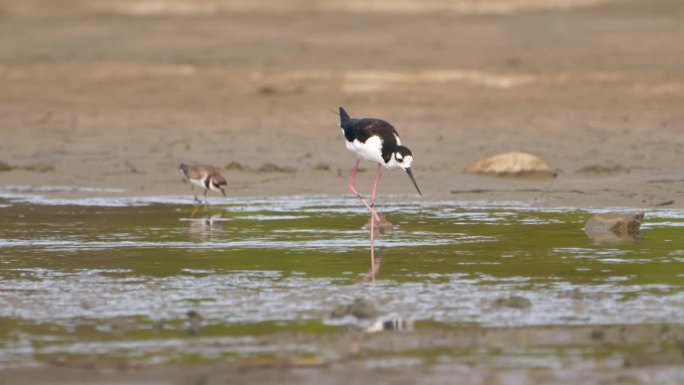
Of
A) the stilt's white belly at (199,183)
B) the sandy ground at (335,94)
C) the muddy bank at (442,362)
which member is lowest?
the muddy bank at (442,362)

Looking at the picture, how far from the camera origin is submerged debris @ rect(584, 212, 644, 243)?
9984 mm

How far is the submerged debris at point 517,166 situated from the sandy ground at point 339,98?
0.15 metres

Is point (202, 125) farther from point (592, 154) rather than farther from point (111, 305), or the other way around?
point (111, 305)

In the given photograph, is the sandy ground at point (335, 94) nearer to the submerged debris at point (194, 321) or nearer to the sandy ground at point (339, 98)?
the sandy ground at point (339, 98)

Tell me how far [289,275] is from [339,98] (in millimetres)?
10910

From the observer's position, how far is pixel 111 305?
7.57 metres

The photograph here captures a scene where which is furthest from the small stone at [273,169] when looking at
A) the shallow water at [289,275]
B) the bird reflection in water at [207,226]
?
the bird reflection in water at [207,226]

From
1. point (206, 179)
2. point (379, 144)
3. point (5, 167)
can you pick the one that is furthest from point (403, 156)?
point (5, 167)

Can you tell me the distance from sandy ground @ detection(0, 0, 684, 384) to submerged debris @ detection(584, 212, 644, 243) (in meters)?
1.73

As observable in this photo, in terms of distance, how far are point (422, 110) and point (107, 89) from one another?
492 centimetres

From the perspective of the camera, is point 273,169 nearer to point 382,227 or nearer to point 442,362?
point 382,227

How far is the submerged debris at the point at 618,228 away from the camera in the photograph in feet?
32.8

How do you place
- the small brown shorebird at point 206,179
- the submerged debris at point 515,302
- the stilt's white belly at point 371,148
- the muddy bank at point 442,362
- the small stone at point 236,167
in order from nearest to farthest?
1. the muddy bank at point 442,362
2. the submerged debris at point 515,302
3. the stilt's white belly at point 371,148
4. the small brown shorebird at point 206,179
5. the small stone at point 236,167

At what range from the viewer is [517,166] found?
13445 mm
